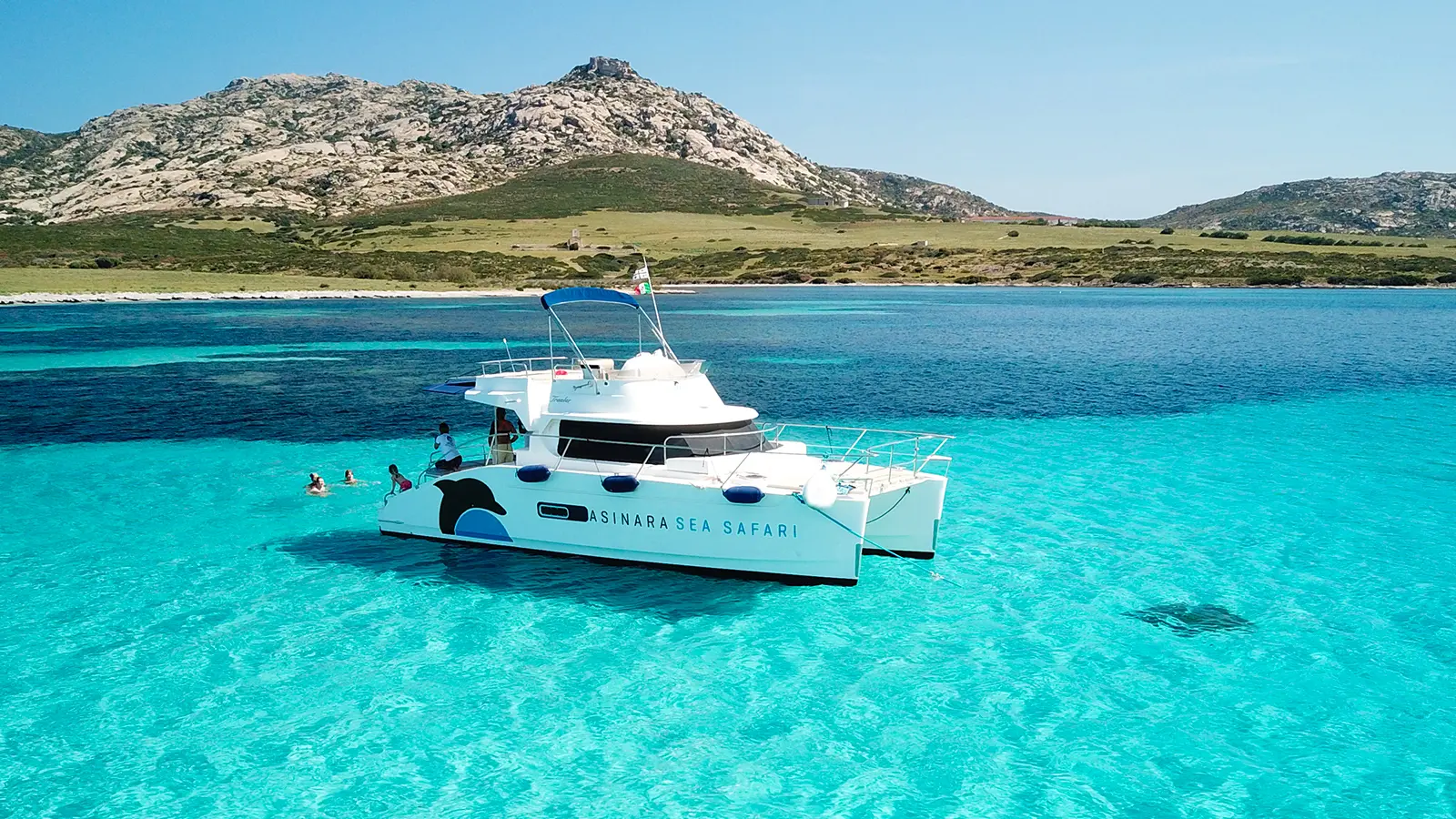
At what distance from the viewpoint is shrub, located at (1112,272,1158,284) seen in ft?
→ 440

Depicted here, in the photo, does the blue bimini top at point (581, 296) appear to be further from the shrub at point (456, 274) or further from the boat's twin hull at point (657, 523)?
the shrub at point (456, 274)

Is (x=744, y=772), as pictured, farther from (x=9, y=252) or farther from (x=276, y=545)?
(x=9, y=252)

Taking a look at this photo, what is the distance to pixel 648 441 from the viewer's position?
1789 centimetres

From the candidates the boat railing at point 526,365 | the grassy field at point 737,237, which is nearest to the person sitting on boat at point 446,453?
the boat railing at point 526,365

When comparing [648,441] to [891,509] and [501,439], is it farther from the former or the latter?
[891,509]

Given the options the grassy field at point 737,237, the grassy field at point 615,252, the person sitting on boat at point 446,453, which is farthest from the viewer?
the grassy field at point 737,237

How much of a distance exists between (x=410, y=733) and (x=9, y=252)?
464 feet

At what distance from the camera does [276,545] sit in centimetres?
2041

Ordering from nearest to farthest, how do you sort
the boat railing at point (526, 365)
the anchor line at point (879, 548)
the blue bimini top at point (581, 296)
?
the anchor line at point (879, 548) < the blue bimini top at point (581, 296) < the boat railing at point (526, 365)

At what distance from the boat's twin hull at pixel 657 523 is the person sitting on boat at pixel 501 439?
2.71ft

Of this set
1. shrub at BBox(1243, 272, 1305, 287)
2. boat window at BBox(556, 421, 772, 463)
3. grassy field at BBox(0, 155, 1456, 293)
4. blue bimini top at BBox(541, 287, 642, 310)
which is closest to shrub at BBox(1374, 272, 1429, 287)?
grassy field at BBox(0, 155, 1456, 293)

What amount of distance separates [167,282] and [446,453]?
10837 cm

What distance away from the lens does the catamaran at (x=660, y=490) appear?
1631 cm

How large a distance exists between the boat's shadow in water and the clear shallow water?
0.09 m
